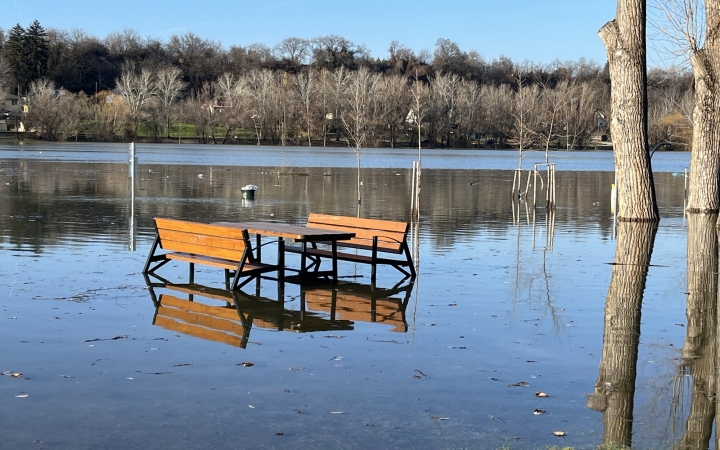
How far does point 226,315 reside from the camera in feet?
32.9

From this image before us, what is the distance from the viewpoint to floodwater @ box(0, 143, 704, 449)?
6160mm

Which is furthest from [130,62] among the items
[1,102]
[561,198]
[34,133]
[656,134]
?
[561,198]

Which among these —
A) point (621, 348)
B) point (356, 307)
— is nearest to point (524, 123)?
point (356, 307)

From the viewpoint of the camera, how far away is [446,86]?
142875 mm

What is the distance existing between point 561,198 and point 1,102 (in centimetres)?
12294

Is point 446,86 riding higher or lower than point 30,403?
higher

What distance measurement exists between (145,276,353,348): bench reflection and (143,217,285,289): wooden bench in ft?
0.97

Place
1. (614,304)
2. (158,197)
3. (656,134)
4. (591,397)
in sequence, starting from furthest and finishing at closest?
(656,134) < (158,197) < (614,304) < (591,397)

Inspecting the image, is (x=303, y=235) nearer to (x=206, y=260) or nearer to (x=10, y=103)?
(x=206, y=260)

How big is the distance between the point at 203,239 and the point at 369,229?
251 cm

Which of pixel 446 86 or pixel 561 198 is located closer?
pixel 561 198

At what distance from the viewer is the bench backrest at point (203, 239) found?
11594mm

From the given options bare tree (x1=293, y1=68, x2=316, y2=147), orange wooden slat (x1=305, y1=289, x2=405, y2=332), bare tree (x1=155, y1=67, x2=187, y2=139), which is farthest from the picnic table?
bare tree (x1=155, y1=67, x2=187, y2=139)

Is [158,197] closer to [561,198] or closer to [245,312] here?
[561,198]
